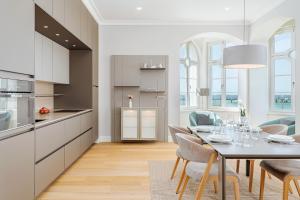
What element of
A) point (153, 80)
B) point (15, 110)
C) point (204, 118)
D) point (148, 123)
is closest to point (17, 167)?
point (15, 110)

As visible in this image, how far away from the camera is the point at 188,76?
6.72 meters

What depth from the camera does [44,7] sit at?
2605 mm

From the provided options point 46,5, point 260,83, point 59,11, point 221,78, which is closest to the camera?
point 46,5

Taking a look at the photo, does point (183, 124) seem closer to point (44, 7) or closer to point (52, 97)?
point (52, 97)

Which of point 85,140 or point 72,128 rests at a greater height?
point 72,128

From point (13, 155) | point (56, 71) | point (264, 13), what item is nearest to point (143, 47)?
point (56, 71)

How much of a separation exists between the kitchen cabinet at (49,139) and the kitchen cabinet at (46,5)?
1331 mm

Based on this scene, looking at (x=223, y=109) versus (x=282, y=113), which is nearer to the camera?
(x=282, y=113)

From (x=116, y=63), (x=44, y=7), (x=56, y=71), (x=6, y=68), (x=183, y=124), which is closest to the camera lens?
(x=6, y=68)

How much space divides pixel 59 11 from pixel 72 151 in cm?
206

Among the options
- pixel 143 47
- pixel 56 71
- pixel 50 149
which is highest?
pixel 143 47

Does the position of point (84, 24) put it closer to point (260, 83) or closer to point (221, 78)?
point (221, 78)

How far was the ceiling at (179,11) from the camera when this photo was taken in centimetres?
456

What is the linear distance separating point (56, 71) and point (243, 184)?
351cm
